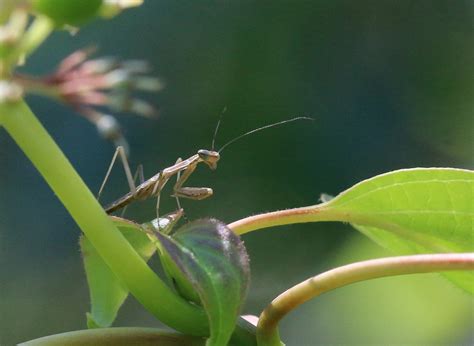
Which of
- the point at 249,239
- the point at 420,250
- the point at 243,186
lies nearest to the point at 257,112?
the point at 243,186

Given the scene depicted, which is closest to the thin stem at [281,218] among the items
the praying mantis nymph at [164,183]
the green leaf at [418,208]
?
the green leaf at [418,208]

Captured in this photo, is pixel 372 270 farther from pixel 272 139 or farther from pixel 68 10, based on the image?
pixel 272 139

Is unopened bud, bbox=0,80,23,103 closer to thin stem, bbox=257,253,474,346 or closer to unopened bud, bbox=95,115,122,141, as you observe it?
unopened bud, bbox=95,115,122,141

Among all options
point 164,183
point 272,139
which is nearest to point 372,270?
point 164,183

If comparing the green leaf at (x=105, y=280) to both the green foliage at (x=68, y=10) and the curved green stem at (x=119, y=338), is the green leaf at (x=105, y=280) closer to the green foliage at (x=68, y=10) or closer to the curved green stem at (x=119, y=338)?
the curved green stem at (x=119, y=338)

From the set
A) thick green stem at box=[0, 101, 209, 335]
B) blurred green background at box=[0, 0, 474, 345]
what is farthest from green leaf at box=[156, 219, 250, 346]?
blurred green background at box=[0, 0, 474, 345]
